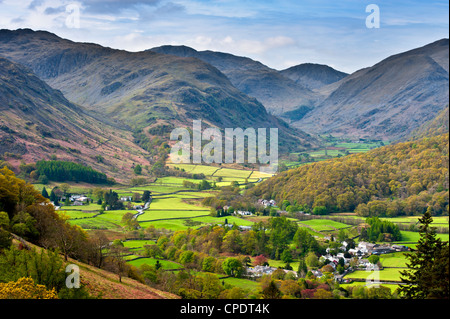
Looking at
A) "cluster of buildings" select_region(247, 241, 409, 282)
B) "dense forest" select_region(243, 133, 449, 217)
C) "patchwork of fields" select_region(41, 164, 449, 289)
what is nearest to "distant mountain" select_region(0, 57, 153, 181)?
"patchwork of fields" select_region(41, 164, 449, 289)

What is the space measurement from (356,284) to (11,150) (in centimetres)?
8269

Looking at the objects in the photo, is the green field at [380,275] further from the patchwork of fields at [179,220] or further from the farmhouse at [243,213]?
the farmhouse at [243,213]

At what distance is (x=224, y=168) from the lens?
129750mm

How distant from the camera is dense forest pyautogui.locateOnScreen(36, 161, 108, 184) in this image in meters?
91.2

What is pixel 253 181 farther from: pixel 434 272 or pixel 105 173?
pixel 434 272

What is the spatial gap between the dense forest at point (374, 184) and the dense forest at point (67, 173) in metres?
33.0

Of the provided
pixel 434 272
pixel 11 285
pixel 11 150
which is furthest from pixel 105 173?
pixel 434 272

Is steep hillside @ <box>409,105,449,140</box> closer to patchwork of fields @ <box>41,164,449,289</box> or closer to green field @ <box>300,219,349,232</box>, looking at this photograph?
patchwork of fields @ <box>41,164,449,289</box>
